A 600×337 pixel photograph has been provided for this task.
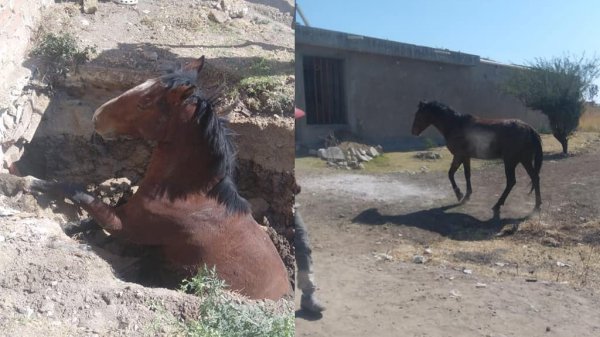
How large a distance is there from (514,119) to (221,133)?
2.00 m

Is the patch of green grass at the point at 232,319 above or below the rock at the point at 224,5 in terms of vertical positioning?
below

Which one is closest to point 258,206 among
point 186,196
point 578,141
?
point 186,196

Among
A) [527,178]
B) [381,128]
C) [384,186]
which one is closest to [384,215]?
[384,186]

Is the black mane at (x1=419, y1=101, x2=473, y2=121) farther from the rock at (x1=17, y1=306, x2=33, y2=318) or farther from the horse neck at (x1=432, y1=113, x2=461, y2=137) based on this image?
the rock at (x1=17, y1=306, x2=33, y2=318)

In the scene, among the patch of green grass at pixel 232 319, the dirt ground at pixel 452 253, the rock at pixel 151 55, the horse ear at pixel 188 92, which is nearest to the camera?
the dirt ground at pixel 452 253

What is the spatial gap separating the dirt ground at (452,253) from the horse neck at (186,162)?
185cm

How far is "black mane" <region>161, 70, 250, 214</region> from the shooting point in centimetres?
326

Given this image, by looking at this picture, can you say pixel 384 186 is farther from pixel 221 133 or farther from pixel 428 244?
pixel 221 133

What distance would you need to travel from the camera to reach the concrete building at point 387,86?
1498 millimetres

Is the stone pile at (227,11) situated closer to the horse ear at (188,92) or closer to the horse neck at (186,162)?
the horse ear at (188,92)

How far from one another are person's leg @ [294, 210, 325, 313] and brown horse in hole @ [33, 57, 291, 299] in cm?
166

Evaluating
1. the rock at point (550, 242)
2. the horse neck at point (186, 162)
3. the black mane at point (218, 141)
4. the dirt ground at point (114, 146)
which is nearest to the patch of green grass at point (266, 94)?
the dirt ground at point (114, 146)

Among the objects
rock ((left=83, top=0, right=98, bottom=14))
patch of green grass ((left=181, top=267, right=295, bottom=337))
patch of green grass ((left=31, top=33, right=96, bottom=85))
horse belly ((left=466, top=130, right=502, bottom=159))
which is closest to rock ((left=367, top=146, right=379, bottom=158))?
horse belly ((left=466, top=130, right=502, bottom=159))

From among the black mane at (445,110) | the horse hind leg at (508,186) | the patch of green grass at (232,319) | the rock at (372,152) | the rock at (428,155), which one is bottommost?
the patch of green grass at (232,319)
